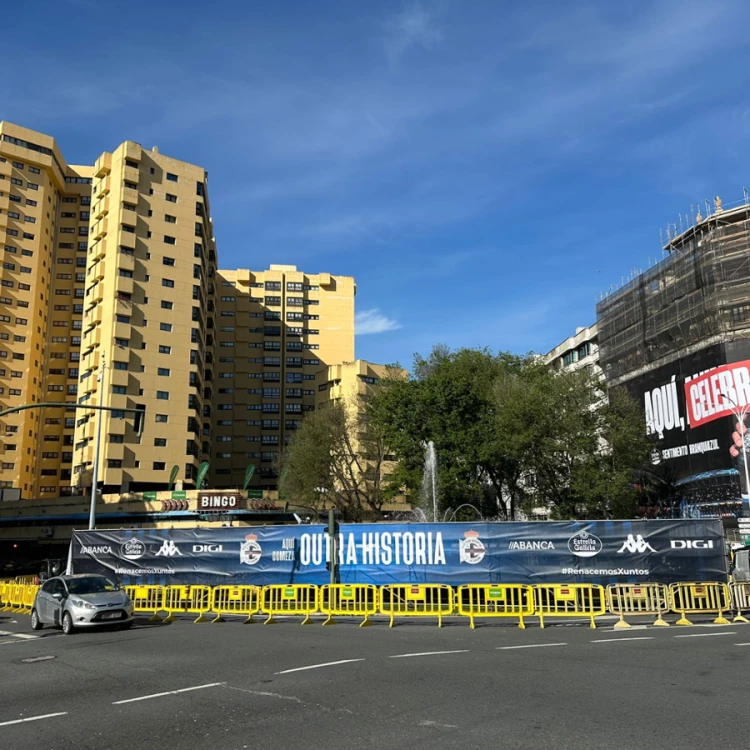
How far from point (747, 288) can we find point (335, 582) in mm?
33928

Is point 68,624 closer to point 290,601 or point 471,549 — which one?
point 290,601

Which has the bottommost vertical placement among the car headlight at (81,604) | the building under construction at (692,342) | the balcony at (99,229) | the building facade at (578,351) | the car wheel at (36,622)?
the car wheel at (36,622)

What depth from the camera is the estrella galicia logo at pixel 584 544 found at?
61.1 feet

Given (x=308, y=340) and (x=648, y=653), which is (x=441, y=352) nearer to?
(x=648, y=653)

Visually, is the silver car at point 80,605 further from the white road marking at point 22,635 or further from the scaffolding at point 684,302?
the scaffolding at point 684,302

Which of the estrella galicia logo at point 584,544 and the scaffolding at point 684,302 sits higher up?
the scaffolding at point 684,302

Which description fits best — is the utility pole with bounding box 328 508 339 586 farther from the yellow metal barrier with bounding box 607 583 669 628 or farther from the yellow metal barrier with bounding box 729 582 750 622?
the yellow metal barrier with bounding box 729 582 750 622

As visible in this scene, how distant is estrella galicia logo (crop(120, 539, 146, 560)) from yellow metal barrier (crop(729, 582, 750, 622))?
55.9 ft

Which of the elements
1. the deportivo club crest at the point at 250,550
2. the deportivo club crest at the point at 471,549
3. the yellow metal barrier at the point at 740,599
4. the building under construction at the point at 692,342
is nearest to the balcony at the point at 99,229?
the building under construction at the point at 692,342

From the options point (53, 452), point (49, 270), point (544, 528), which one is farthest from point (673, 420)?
point (49, 270)

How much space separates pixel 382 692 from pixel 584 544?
37.9 ft

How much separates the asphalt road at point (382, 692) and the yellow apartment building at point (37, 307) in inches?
2957

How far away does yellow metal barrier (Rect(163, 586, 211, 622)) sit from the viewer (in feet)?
64.3

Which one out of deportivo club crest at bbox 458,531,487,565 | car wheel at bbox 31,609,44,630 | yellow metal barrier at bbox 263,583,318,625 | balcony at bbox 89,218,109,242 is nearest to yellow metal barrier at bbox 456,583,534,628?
deportivo club crest at bbox 458,531,487,565
